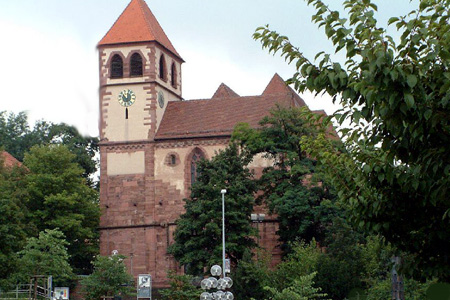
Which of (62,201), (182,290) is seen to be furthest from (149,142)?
(182,290)

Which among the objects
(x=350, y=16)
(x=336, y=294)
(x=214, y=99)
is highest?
(x=214, y=99)

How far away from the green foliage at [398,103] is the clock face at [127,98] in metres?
46.0

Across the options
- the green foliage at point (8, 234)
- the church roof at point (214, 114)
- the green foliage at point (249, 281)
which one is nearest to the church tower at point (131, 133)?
the church roof at point (214, 114)

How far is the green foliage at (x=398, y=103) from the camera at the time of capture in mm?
10312

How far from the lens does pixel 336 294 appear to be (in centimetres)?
4225

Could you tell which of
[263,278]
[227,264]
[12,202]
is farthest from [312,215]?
[12,202]

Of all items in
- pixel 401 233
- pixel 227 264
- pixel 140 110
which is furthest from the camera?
pixel 140 110

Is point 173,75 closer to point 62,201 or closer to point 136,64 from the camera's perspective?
point 136,64

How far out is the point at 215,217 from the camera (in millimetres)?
48594

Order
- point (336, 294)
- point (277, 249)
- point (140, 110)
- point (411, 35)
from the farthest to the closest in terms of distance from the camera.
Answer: point (140, 110) < point (277, 249) < point (336, 294) < point (411, 35)

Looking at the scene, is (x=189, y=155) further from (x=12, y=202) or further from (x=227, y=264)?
(x=227, y=264)

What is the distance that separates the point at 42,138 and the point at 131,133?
31343 mm

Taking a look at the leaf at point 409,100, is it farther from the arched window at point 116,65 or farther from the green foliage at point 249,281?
the arched window at point 116,65

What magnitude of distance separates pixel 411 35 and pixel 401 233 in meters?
3.83
